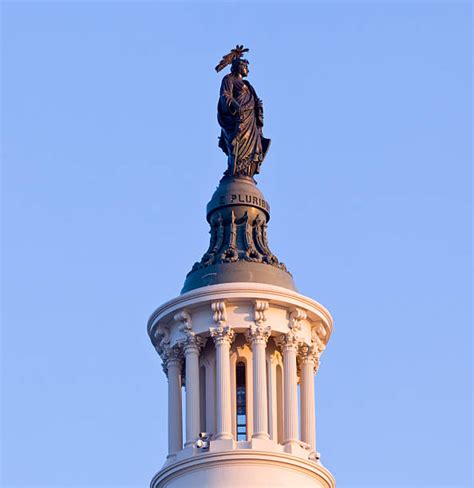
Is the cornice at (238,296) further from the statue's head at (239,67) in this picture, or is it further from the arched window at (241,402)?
the statue's head at (239,67)

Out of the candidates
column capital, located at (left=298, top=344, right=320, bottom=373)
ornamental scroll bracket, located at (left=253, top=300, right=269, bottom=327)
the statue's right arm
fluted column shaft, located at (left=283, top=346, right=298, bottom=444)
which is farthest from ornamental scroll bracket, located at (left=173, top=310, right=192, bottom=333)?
the statue's right arm

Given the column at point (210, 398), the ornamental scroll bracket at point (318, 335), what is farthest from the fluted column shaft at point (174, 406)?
the ornamental scroll bracket at point (318, 335)

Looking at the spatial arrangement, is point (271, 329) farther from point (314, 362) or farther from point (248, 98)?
point (248, 98)

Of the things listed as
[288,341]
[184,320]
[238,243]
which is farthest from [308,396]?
[238,243]

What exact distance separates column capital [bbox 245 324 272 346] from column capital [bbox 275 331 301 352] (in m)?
0.63

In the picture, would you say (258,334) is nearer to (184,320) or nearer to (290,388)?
(290,388)

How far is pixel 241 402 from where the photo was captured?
67.7 m

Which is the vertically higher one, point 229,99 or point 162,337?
point 229,99

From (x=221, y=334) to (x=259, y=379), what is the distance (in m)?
1.90

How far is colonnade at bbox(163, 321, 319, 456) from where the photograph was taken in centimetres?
6606

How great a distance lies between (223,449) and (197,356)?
138 inches

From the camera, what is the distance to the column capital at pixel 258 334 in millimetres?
66875

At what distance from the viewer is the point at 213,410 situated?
220ft

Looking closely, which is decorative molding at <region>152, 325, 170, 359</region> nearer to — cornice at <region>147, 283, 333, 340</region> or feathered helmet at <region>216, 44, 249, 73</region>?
cornice at <region>147, 283, 333, 340</region>
